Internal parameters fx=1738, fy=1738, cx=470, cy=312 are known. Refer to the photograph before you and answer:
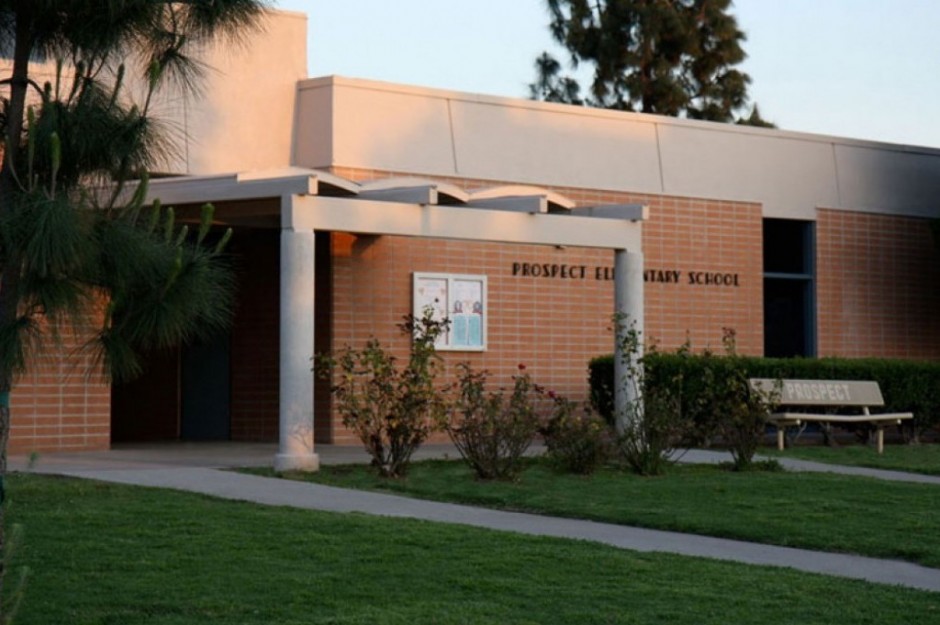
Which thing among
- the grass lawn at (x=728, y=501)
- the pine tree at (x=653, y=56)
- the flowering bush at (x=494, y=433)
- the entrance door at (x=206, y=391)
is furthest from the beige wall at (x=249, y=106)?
the pine tree at (x=653, y=56)

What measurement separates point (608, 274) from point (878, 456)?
6.09 metres

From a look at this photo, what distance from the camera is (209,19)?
1124 centimetres

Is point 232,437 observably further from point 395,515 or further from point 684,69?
point 684,69

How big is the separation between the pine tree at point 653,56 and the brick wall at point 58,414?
27.7 m

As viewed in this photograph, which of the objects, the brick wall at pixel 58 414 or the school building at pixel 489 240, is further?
the brick wall at pixel 58 414

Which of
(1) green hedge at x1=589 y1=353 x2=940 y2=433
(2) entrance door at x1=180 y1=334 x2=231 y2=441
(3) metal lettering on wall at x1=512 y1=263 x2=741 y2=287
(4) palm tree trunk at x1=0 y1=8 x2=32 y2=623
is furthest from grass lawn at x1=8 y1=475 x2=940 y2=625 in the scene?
(3) metal lettering on wall at x1=512 y1=263 x2=741 y2=287

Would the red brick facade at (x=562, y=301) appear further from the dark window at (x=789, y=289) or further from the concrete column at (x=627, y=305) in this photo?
the concrete column at (x=627, y=305)

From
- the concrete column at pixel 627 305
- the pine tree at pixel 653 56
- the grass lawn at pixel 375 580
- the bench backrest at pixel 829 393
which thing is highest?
the pine tree at pixel 653 56

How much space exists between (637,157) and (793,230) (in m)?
3.83

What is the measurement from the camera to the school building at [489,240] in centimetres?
1912

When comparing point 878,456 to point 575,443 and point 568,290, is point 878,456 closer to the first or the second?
point 575,443

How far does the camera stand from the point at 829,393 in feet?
75.3

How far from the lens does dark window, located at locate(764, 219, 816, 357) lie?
2822cm

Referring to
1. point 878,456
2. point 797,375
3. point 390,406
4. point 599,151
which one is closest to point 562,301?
point 599,151
